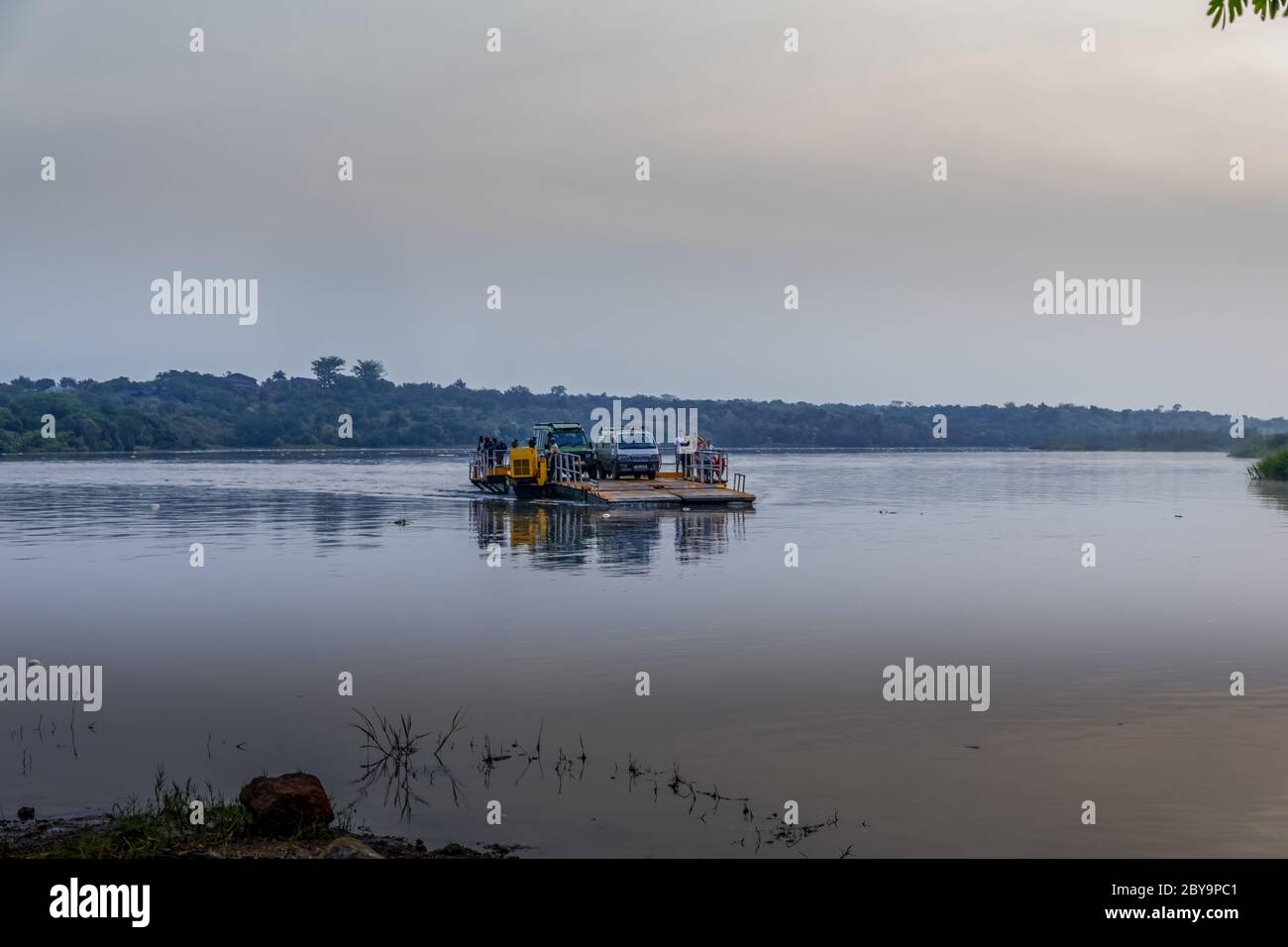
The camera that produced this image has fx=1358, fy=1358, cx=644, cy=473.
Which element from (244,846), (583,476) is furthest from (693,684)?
(583,476)

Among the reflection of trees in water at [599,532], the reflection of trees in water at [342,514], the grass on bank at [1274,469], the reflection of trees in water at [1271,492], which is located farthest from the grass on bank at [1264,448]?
the reflection of trees in water at [599,532]

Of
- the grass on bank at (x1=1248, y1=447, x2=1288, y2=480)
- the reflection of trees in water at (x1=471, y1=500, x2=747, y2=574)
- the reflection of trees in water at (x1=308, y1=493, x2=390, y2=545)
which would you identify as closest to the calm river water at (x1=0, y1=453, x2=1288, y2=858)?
the reflection of trees in water at (x1=471, y1=500, x2=747, y2=574)

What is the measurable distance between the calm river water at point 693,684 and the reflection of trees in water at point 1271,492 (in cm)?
2130

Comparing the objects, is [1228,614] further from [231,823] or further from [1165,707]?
[231,823]

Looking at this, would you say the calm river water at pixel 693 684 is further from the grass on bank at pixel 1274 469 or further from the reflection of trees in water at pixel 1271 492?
the grass on bank at pixel 1274 469

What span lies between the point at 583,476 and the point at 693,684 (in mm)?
44696

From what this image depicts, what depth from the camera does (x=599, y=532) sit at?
142ft

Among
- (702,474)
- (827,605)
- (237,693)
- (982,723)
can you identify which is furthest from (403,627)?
(702,474)

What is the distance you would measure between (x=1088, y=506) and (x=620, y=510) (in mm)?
21363

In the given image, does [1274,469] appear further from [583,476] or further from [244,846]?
[244,846]

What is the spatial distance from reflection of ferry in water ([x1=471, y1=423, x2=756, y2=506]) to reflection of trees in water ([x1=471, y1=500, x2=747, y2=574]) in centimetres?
68

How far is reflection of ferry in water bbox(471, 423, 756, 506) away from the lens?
55.2 m

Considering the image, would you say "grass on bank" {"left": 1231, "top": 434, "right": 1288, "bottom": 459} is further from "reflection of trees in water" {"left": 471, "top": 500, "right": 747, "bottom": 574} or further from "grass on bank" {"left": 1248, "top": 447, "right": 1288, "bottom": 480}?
"reflection of trees in water" {"left": 471, "top": 500, "right": 747, "bottom": 574}

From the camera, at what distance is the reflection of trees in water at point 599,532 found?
3509 cm
